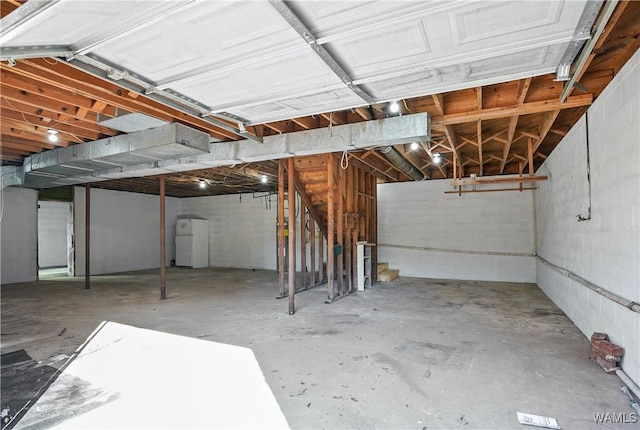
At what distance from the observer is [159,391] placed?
253cm

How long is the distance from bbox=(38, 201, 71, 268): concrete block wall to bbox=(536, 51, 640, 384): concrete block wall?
13.9 metres

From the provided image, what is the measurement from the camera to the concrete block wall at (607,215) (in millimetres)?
2537

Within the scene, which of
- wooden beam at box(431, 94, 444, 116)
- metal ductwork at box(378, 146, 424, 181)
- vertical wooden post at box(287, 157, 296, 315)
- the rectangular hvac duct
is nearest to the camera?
wooden beam at box(431, 94, 444, 116)

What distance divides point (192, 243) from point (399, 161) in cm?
780

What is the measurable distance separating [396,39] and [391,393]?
94.2 inches

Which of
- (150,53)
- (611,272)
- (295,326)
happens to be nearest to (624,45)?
(611,272)

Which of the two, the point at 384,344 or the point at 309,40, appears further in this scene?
the point at 384,344

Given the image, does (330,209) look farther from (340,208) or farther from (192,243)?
(192,243)

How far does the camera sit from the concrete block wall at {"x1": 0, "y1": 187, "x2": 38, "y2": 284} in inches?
297

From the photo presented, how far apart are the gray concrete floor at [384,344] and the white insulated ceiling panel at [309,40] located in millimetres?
2283

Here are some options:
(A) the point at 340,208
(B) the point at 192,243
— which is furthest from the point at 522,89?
(B) the point at 192,243

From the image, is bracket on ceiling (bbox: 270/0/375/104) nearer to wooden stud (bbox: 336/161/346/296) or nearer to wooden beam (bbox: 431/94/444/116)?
wooden beam (bbox: 431/94/444/116)
